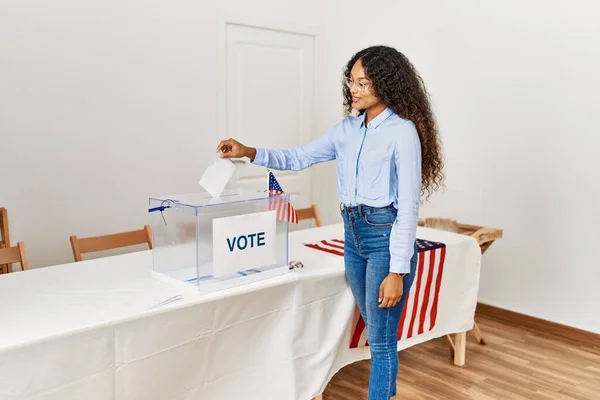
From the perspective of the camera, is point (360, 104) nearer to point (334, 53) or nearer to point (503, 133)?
point (503, 133)

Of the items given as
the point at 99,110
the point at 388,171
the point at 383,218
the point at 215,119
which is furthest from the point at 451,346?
the point at 99,110

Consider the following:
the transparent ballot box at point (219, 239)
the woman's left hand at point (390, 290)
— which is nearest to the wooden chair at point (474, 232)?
the woman's left hand at point (390, 290)

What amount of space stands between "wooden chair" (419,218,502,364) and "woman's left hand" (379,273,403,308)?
127cm

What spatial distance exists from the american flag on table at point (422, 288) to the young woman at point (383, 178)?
1.64 ft

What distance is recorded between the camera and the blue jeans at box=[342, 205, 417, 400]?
215 cm

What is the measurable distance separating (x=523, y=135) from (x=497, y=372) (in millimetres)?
1517

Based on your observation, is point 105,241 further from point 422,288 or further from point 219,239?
point 422,288

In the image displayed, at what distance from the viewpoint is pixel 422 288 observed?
281 cm

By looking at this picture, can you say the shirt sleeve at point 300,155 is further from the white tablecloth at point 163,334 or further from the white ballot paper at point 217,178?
the white tablecloth at point 163,334

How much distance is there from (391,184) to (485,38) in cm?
229

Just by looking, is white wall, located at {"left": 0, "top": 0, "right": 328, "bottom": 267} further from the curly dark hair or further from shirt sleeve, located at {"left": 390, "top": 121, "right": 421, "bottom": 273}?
shirt sleeve, located at {"left": 390, "top": 121, "right": 421, "bottom": 273}

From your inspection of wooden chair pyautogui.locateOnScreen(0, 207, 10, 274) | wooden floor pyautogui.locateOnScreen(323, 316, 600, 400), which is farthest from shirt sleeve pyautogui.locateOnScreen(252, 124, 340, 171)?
wooden chair pyautogui.locateOnScreen(0, 207, 10, 274)

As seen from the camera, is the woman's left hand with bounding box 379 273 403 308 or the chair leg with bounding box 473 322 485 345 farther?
the chair leg with bounding box 473 322 485 345

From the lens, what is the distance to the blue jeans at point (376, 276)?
7.06ft
